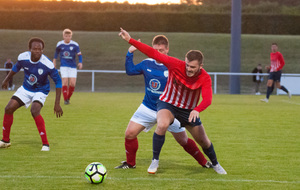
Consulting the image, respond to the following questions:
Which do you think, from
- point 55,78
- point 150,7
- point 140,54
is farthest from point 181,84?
point 150,7

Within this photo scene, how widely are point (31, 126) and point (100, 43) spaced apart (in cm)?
3210

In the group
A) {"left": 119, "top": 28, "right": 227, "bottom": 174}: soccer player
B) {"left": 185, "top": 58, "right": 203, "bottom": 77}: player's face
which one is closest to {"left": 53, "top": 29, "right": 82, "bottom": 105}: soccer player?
{"left": 119, "top": 28, "right": 227, "bottom": 174}: soccer player

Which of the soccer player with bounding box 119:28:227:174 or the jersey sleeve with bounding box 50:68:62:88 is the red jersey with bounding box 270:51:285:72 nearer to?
the jersey sleeve with bounding box 50:68:62:88

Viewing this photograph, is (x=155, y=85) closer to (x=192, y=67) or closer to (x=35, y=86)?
(x=192, y=67)

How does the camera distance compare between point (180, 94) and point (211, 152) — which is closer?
point (180, 94)

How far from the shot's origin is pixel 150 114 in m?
6.30

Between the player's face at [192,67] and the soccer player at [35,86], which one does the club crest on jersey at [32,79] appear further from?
the player's face at [192,67]

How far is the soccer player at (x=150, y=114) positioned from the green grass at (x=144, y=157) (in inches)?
8.9

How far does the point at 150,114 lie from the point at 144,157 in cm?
121

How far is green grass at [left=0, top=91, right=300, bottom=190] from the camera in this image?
5680 mm

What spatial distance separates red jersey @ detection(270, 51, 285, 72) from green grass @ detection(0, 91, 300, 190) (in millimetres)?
5850

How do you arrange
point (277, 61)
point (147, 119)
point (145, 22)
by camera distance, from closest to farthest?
point (147, 119), point (277, 61), point (145, 22)

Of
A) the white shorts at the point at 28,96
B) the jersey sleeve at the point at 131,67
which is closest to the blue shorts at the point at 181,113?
the jersey sleeve at the point at 131,67

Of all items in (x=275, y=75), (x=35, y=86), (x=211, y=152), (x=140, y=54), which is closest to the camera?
(x=211, y=152)
